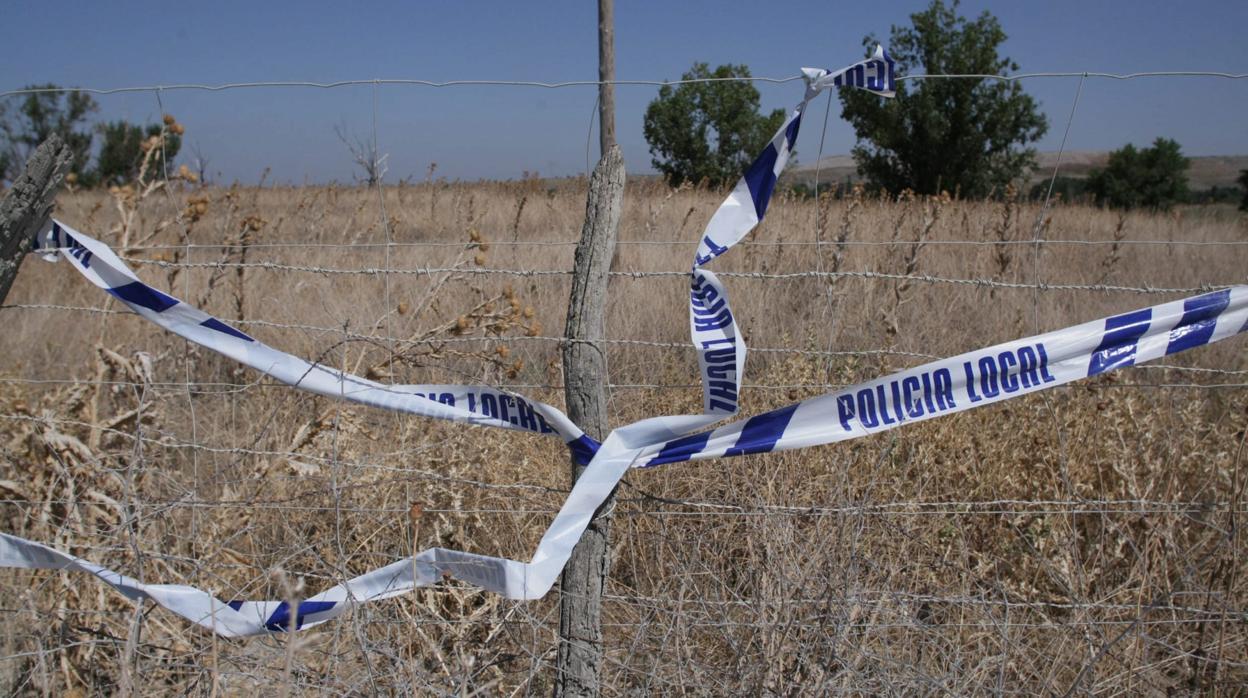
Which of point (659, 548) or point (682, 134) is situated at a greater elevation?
point (682, 134)

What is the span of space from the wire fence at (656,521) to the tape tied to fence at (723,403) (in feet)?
0.36

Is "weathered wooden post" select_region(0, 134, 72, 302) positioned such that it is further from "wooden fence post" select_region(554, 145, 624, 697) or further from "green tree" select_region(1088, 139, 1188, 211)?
"green tree" select_region(1088, 139, 1188, 211)

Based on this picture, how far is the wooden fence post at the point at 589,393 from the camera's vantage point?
1930 mm

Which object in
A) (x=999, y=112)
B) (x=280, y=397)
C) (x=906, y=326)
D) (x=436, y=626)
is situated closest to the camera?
(x=436, y=626)

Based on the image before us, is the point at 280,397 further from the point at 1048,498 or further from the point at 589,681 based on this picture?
the point at 1048,498

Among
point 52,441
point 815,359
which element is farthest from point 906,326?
point 52,441

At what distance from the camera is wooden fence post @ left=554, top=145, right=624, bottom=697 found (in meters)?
1.93

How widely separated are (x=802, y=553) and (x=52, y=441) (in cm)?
233

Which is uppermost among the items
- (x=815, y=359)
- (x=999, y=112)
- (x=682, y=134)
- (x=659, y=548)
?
(x=999, y=112)

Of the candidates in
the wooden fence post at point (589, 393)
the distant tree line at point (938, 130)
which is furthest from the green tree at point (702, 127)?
the wooden fence post at point (589, 393)

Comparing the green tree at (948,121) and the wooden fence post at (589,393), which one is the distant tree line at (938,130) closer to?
the green tree at (948,121)

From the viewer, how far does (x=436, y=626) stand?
2.47 meters

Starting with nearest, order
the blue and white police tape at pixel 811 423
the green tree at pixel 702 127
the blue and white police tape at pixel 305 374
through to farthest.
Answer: the blue and white police tape at pixel 811 423, the blue and white police tape at pixel 305 374, the green tree at pixel 702 127

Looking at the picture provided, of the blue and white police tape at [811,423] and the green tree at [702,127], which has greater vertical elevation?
the green tree at [702,127]
